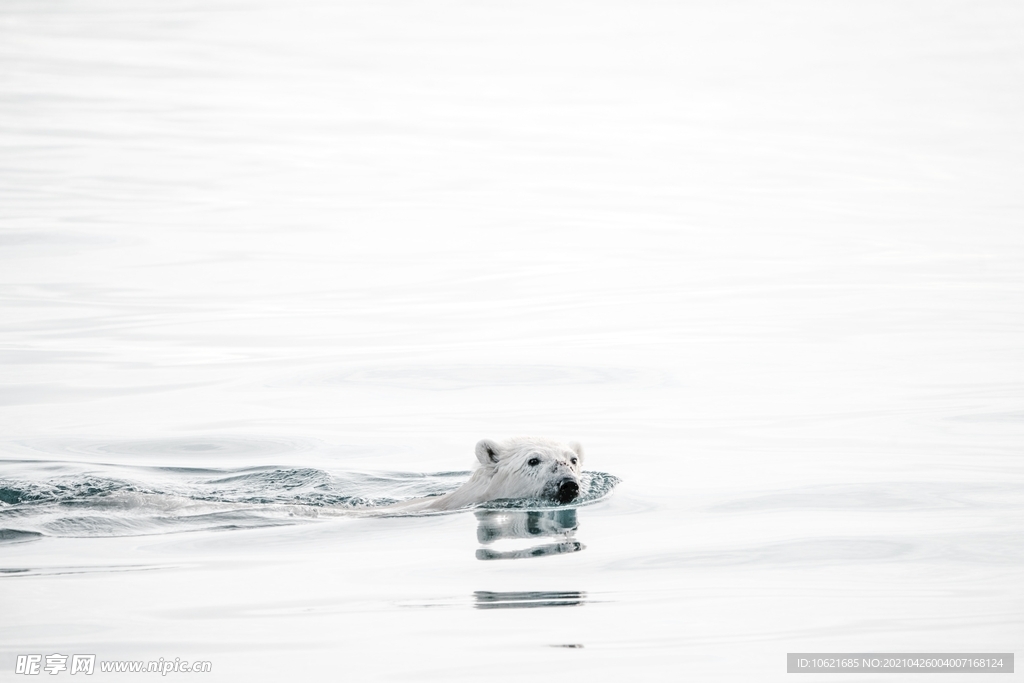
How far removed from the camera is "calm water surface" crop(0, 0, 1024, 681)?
8.38 meters

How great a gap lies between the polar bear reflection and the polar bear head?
0.23m

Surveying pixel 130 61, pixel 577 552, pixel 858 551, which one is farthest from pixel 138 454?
pixel 130 61

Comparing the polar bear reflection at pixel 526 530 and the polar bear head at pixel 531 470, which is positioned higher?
the polar bear head at pixel 531 470

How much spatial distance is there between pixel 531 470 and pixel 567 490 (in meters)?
0.38

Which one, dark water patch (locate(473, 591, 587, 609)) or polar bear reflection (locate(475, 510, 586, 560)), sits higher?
polar bear reflection (locate(475, 510, 586, 560))

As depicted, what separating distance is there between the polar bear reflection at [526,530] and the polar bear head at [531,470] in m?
0.23

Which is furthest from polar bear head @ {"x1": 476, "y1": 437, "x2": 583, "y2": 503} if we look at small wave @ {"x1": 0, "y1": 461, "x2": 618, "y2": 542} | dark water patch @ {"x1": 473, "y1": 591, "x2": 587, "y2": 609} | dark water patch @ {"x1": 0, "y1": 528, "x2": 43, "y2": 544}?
dark water patch @ {"x1": 0, "y1": 528, "x2": 43, "y2": 544}

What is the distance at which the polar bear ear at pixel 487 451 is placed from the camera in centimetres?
1150

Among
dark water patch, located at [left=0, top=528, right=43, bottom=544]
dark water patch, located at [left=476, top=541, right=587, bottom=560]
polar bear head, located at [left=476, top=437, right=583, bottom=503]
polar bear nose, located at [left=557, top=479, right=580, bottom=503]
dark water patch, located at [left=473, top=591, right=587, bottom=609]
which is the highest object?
polar bear head, located at [left=476, top=437, right=583, bottom=503]

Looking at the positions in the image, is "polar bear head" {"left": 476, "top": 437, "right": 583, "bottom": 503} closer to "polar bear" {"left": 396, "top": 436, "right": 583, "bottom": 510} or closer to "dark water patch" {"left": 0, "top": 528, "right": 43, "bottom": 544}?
"polar bear" {"left": 396, "top": 436, "right": 583, "bottom": 510}

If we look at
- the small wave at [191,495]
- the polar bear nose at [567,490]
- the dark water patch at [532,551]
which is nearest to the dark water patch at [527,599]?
the dark water patch at [532,551]

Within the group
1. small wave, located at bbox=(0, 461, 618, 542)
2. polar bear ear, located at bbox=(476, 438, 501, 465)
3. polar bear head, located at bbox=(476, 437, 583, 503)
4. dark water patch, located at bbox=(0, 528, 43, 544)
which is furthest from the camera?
polar bear ear, located at bbox=(476, 438, 501, 465)

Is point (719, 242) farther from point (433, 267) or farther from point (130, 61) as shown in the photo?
point (130, 61)

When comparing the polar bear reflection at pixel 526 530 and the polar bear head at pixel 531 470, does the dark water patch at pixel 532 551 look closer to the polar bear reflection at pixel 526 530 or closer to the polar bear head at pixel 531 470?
the polar bear reflection at pixel 526 530
